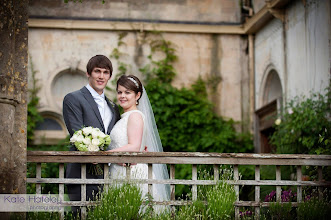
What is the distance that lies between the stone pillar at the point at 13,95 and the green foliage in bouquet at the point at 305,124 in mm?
5175

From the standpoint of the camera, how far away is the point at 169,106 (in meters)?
13.0

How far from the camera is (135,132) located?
5434 mm

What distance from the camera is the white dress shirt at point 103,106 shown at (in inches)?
222

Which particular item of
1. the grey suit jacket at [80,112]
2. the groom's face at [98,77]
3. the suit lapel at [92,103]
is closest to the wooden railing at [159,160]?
the grey suit jacket at [80,112]

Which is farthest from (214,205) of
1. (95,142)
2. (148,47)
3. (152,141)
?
(148,47)

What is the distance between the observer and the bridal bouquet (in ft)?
16.6

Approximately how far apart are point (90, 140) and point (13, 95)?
81 centimetres

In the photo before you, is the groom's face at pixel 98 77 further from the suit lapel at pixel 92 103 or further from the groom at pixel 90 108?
the suit lapel at pixel 92 103

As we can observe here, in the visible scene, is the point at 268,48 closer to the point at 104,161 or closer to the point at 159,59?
the point at 159,59

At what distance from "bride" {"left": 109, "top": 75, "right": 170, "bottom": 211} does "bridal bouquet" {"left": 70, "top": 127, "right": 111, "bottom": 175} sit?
183mm

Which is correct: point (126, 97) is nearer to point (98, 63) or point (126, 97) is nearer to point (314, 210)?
point (98, 63)

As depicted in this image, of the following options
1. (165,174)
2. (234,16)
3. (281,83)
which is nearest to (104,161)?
(165,174)

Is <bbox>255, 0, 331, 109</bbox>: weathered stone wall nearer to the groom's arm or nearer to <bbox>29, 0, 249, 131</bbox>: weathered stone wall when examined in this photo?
<bbox>29, 0, 249, 131</bbox>: weathered stone wall

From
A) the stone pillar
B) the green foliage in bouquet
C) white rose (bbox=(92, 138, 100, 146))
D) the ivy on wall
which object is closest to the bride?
white rose (bbox=(92, 138, 100, 146))
